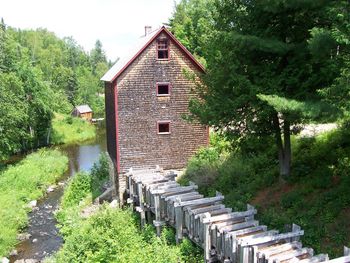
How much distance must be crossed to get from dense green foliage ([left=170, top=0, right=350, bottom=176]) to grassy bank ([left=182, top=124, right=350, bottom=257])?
3.85 ft

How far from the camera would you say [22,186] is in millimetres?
30359

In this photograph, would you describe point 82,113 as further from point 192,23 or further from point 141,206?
point 141,206

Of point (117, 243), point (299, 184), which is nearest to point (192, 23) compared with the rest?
point (299, 184)

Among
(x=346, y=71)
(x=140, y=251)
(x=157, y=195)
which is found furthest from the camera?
(x=157, y=195)

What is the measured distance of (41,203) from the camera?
29109 mm

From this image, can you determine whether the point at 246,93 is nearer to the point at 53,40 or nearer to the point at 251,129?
the point at 251,129

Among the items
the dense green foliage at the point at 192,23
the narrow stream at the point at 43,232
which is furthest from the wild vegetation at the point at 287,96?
the dense green foliage at the point at 192,23

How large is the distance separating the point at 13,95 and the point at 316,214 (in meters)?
29.5

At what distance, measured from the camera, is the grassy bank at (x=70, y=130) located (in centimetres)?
5300

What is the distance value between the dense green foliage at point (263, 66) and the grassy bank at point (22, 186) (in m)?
13.3

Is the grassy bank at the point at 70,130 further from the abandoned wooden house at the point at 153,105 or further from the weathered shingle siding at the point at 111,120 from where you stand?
the abandoned wooden house at the point at 153,105

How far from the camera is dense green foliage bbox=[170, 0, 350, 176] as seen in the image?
42.0ft

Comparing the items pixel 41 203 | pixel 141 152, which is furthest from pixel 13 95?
pixel 141 152

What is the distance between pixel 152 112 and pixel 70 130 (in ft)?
121
